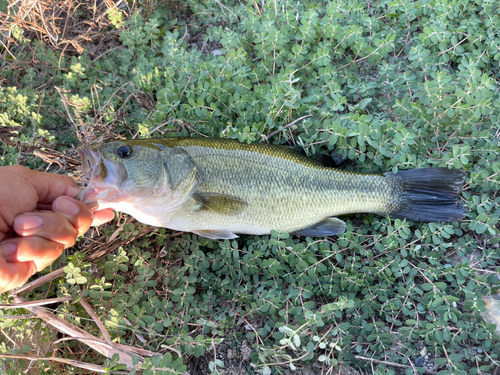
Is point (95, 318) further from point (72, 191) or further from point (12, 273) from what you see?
point (72, 191)

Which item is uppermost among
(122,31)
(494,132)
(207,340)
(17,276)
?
(122,31)

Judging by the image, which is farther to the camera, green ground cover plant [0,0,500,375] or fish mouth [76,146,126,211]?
green ground cover plant [0,0,500,375]

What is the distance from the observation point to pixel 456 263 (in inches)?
123

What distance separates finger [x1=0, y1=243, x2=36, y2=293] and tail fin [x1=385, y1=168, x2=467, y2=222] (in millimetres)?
2975

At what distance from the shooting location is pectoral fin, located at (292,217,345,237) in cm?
316

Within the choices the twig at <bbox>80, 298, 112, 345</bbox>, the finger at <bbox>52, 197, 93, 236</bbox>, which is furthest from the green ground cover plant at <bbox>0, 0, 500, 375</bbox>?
the finger at <bbox>52, 197, 93, 236</bbox>

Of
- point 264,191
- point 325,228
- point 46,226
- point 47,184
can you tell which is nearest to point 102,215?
point 47,184

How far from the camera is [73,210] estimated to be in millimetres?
2391

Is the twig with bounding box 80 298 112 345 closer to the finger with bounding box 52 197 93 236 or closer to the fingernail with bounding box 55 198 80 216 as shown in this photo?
the finger with bounding box 52 197 93 236

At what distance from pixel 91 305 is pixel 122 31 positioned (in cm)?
361

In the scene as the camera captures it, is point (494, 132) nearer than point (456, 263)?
No

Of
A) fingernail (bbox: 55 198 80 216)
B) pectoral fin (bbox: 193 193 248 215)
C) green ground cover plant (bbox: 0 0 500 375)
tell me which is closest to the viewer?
fingernail (bbox: 55 198 80 216)

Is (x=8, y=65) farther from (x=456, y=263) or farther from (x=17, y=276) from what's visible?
(x=456, y=263)

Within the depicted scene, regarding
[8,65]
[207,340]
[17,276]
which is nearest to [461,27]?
[207,340]
